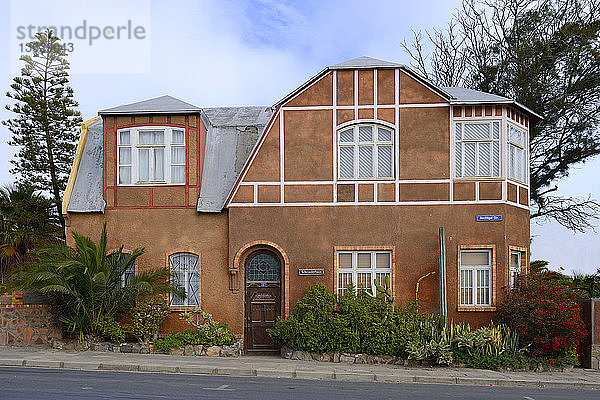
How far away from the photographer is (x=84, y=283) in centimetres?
2105

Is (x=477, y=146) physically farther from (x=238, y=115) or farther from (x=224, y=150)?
(x=238, y=115)

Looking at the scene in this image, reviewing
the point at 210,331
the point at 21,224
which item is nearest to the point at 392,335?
the point at 210,331

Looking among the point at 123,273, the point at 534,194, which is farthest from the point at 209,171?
the point at 534,194

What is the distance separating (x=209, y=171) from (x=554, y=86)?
13950mm

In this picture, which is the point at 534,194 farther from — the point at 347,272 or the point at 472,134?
the point at 347,272

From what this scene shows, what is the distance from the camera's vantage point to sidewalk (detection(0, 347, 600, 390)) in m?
17.8

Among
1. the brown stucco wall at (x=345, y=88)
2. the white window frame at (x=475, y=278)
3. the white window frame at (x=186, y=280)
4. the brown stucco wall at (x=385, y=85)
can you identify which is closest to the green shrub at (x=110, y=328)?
the white window frame at (x=186, y=280)

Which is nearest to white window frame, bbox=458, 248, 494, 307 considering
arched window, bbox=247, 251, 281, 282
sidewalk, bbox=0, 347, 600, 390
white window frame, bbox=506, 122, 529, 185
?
white window frame, bbox=506, 122, 529, 185

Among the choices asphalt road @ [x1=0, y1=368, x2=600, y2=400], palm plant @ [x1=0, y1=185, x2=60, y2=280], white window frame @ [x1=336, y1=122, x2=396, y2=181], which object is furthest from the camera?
palm plant @ [x1=0, y1=185, x2=60, y2=280]

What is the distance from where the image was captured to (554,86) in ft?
95.3

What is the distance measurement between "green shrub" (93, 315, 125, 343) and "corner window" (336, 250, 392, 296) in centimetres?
623

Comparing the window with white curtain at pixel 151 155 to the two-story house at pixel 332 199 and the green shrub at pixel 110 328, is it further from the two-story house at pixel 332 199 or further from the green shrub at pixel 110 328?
the green shrub at pixel 110 328

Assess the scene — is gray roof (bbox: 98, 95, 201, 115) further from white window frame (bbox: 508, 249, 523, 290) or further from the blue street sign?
white window frame (bbox: 508, 249, 523, 290)

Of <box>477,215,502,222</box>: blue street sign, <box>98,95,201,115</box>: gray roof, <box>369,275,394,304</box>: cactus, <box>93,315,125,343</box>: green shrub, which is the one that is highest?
<box>98,95,201,115</box>: gray roof
